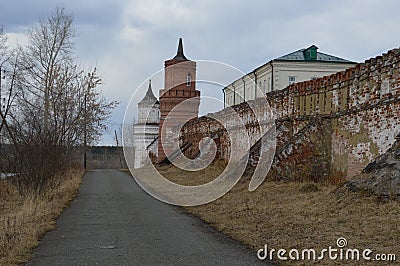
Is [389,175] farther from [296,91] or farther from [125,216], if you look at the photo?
[296,91]

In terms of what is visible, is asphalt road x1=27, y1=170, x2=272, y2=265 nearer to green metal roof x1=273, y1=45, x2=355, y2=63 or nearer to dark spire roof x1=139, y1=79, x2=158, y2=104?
dark spire roof x1=139, y1=79, x2=158, y2=104

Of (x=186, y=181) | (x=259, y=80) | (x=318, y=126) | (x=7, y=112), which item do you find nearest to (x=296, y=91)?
(x=318, y=126)

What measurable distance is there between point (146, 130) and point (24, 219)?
31520 mm

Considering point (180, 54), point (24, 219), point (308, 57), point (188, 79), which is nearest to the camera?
point (24, 219)

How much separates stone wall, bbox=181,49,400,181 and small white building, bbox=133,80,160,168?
20.1m

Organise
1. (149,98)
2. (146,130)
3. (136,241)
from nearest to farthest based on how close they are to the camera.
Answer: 1. (136,241)
2. (146,130)
3. (149,98)

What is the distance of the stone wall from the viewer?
1328 centimetres

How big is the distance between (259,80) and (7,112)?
2896 cm

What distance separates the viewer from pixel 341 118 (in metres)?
16.1

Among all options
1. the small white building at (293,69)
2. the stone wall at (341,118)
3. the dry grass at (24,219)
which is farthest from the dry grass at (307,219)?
the small white building at (293,69)

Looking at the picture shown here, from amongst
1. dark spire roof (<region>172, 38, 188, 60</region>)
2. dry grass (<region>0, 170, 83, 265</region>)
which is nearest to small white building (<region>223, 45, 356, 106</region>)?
dark spire roof (<region>172, 38, 188, 60</region>)

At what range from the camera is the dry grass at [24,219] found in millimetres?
8390

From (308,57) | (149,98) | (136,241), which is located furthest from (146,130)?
(136,241)

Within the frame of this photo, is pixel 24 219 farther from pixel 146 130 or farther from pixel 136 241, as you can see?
pixel 146 130
